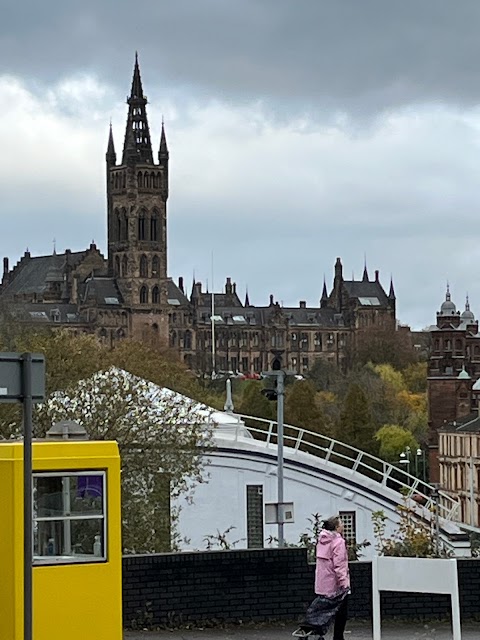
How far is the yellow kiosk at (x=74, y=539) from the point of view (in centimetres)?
1371

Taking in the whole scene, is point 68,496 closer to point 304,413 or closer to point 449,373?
point 304,413

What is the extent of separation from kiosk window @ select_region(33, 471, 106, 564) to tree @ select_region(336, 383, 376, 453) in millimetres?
89581

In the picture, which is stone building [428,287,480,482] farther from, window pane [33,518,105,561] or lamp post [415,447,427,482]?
window pane [33,518,105,561]

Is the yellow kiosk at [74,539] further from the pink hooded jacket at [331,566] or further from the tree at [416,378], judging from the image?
the tree at [416,378]

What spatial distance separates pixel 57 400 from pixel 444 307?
107749 millimetres

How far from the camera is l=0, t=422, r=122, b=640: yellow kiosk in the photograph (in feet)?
45.0

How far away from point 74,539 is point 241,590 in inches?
179

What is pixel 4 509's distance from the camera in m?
13.4

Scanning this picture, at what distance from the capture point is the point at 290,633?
57.4ft

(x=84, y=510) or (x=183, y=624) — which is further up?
(x=84, y=510)

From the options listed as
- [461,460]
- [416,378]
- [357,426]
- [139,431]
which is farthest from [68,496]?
[416,378]

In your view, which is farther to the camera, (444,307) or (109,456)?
(444,307)

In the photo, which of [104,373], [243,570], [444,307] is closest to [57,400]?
[104,373]

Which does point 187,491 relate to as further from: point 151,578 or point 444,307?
point 444,307
